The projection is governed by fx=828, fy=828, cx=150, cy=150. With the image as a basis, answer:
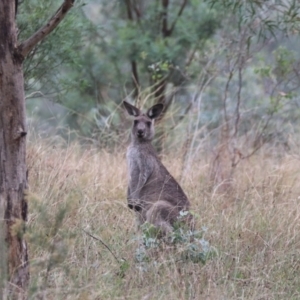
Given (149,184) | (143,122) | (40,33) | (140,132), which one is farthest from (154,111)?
(40,33)

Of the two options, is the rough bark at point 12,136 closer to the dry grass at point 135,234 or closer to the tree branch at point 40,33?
the tree branch at point 40,33

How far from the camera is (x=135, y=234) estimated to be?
21.9 ft

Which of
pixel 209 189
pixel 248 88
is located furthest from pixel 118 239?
pixel 248 88

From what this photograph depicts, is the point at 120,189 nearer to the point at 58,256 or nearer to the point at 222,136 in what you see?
the point at 222,136

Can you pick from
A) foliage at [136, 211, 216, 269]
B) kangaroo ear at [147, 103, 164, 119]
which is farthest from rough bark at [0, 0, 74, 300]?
kangaroo ear at [147, 103, 164, 119]

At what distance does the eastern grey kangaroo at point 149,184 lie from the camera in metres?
6.83

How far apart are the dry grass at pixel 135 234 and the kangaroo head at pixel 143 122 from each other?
2.21 feet

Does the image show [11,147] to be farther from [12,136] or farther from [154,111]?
[154,111]

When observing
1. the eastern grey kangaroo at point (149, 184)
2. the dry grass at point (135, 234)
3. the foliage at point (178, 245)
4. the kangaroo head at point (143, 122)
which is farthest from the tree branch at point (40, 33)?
the kangaroo head at point (143, 122)

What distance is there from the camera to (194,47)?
45.3 feet

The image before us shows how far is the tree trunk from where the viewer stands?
5.05m

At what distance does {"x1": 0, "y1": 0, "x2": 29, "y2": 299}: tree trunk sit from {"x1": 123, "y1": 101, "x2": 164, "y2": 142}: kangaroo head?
2.91m

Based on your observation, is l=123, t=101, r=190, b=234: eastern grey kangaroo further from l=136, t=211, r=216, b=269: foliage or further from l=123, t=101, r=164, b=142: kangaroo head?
l=136, t=211, r=216, b=269: foliage

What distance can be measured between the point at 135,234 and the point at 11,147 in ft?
6.25
